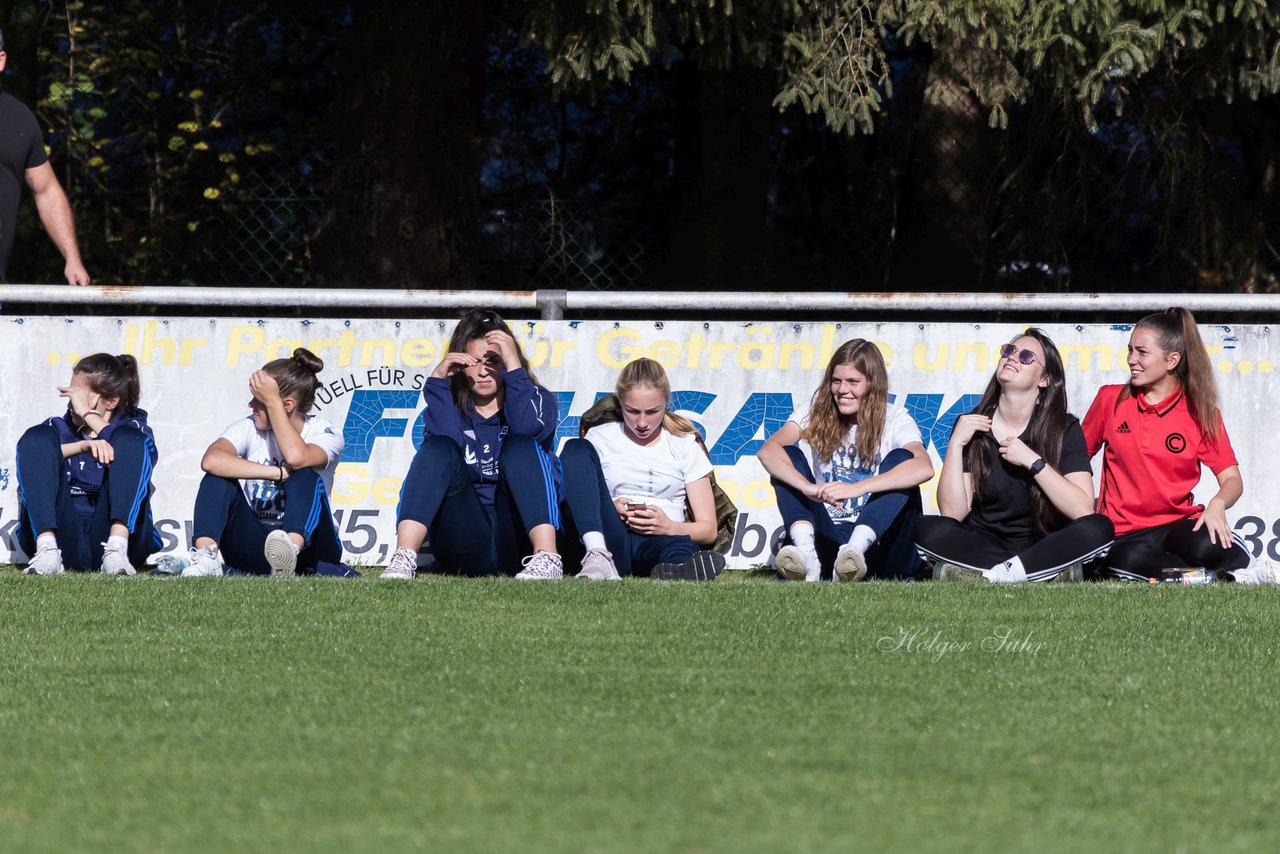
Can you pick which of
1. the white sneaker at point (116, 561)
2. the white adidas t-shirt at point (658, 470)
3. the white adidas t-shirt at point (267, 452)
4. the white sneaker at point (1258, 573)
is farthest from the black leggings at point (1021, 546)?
the white sneaker at point (116, 561)

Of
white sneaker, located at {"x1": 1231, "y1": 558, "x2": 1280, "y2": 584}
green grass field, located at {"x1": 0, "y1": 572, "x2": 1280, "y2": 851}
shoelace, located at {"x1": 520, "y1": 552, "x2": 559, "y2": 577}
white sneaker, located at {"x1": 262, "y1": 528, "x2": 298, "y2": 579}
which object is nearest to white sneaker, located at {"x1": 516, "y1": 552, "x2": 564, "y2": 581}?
shoelace, located at {"x1": 520, "y1": 552, "x2": 559, "y2": 577}

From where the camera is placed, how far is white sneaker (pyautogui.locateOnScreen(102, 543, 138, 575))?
702cm

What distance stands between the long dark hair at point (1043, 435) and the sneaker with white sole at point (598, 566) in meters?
1.62

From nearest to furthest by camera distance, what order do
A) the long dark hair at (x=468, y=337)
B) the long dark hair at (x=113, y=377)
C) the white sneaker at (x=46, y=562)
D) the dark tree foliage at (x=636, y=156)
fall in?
the white sneaker at (x=46, y=562) < the long dark hair at (x=468, y=337) < the long dark hair at (x=113, y=377) < the dark tree foliage at (x=636, y=156)

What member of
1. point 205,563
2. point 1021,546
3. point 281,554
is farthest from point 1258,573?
point 205,563

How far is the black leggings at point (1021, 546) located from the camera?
686 centimetres

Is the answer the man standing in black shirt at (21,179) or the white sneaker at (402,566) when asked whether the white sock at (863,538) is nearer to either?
the white sneaker at (402,566)

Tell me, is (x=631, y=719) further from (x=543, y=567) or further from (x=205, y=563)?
(x=205, y=563)

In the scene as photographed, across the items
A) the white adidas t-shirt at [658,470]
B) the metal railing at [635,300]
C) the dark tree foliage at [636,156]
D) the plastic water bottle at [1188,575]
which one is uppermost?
the dark tree foliage at [636,156]

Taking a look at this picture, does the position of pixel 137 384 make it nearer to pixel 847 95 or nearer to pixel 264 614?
pixel 264 614

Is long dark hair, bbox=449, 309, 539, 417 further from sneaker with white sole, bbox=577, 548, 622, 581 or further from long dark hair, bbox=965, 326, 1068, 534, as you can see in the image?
long dark hair, bbox=965, 326, 1068, 534

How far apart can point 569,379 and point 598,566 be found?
131cm

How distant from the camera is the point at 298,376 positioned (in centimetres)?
755

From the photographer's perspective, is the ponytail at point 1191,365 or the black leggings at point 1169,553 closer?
the black leggings at point 1169,553
